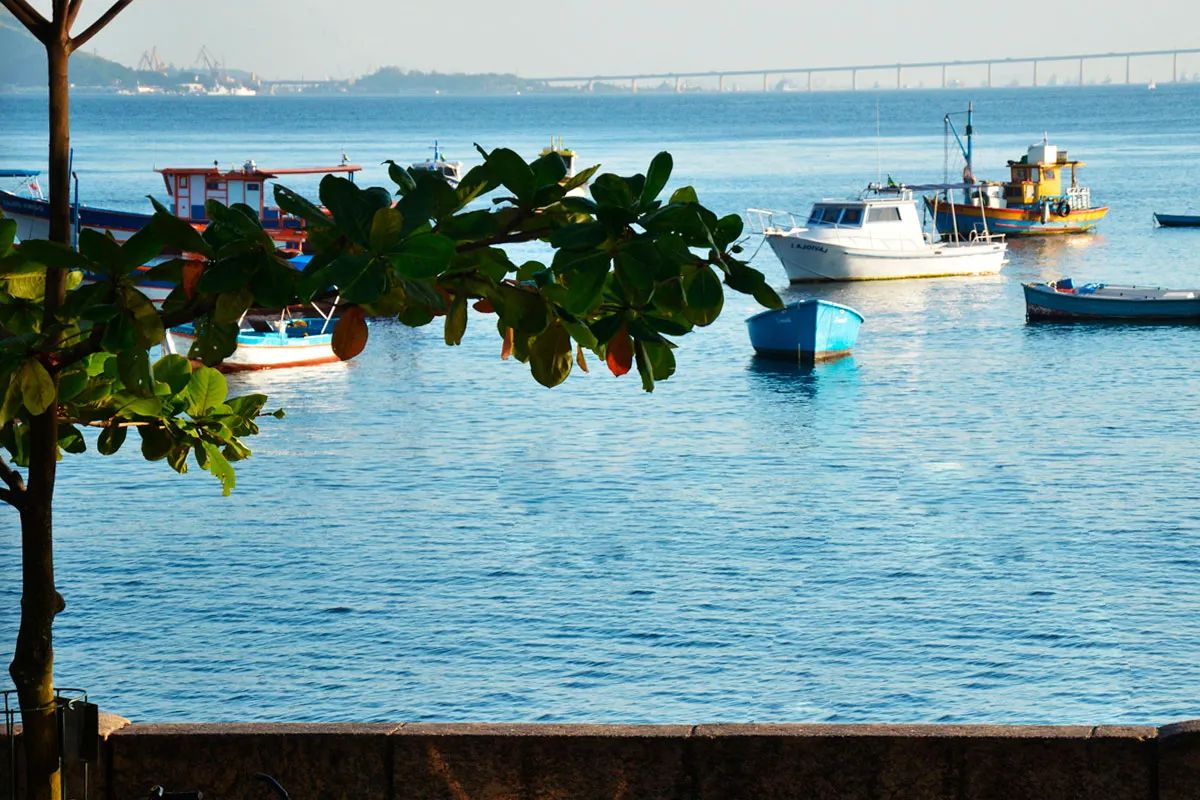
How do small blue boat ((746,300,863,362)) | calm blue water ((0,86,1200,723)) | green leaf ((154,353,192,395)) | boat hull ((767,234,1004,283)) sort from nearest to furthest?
green leaf ((154,353,192,395))
calm blue water ((0,86,1200,723))
small blue boat ((746,300,863,362))
boat hull ((767,234,1004,283))

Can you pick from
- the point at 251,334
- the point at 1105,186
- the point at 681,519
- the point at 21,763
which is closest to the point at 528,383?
the point at 251,334

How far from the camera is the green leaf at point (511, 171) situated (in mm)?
3078

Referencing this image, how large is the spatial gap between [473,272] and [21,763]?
291cm

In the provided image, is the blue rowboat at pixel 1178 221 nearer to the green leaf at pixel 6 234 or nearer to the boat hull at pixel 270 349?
the boat hull at pixel 270 349

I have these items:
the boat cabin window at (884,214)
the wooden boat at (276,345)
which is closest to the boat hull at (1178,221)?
the boat cabin window at (884,214)

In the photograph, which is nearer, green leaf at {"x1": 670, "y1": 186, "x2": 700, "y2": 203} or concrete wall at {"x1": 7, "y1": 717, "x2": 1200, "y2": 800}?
green leaf at {"x1": 670, "y1": 186, "x2": 700, "y2": 203}

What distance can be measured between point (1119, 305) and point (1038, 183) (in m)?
29.2

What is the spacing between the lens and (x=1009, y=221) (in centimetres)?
6944

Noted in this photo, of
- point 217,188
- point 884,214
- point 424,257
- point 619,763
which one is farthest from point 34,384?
point 884,214

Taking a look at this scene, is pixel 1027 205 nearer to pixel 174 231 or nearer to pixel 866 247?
pixel 866 247

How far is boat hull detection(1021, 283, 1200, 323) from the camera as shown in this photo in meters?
43.2

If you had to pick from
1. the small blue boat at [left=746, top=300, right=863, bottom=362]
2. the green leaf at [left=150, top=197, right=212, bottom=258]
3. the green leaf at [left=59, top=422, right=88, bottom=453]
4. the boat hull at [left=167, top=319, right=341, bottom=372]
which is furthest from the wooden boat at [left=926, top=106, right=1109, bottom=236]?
the green leaf at [left=150, top=197, right=212, bottom=258]

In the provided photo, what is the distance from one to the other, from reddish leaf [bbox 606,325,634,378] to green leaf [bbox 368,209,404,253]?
0.56 metres

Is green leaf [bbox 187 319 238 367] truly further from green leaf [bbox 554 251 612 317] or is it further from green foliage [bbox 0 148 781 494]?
green leaf [bbox 554 251 612 317]
